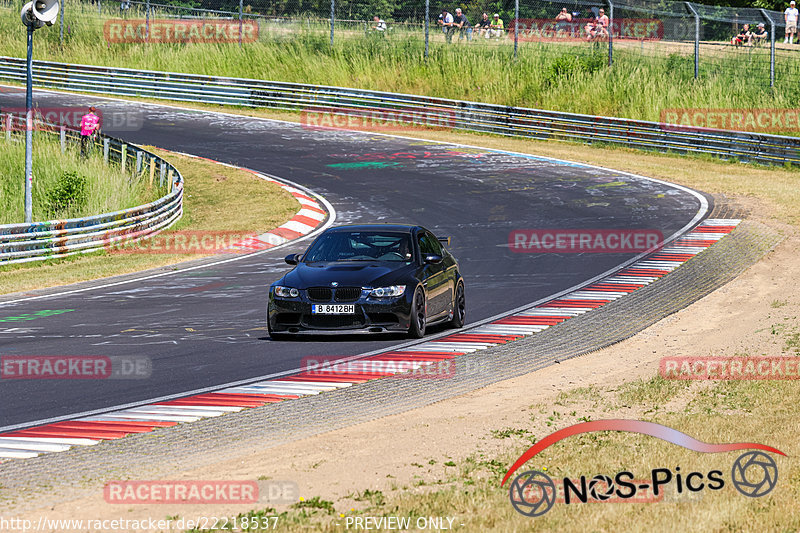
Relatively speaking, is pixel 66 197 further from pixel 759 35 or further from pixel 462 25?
pixel 759 35

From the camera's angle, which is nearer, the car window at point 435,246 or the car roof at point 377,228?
the car roof at point 377,228

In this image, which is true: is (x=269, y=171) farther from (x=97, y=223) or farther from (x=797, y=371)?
(x=797, y=371)

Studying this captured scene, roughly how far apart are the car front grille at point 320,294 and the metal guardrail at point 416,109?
72.3 ft

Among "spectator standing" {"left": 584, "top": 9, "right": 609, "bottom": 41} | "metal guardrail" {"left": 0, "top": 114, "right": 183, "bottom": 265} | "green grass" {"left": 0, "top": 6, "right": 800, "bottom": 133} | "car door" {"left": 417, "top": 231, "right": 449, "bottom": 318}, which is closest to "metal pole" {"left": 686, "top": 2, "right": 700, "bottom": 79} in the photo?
"green grass" {"left": 0, "top": 6, "right": 800, "bottom": 133}

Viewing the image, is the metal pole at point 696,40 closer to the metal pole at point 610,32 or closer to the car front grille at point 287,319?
the metal pole at point 610,32

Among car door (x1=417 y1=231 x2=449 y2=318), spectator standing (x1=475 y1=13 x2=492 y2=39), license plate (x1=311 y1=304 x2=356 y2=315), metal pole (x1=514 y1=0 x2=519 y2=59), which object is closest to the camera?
license plate (x1=311 y1=304 x2=356 y2=315)

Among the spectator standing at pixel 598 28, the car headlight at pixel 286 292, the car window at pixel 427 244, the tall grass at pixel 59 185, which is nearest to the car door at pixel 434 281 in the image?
the car window at pixel 427 244

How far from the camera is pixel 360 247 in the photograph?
47.2ft

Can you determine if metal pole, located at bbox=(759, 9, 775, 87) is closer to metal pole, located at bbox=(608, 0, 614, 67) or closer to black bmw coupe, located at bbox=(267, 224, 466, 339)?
metal pole, located at bbox=(608, 0, 614, 67)

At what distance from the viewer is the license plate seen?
42.7 feet

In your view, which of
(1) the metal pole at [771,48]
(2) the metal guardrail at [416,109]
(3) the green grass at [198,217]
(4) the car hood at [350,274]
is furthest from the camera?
(2) the metal guardrail at [416,109]

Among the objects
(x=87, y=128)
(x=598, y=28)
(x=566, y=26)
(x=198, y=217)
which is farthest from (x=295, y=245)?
(x=566, y=26)

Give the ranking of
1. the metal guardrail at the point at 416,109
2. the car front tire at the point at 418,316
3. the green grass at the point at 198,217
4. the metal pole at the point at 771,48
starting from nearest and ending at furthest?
1. the car front tire at the point at 418,316
2. the green grass at the point at 198,217
3. the metal pole at the point at 771,48
4. the metal guardrail at the point at 416,109

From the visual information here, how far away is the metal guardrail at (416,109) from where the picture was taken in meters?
32.8
